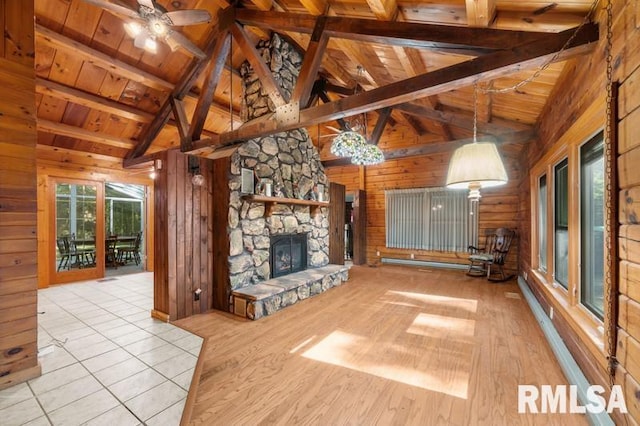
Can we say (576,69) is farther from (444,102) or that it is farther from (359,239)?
(359,239)

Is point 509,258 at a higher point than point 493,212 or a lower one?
lower

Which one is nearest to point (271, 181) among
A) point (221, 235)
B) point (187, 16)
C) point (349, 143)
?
point (221, 235)

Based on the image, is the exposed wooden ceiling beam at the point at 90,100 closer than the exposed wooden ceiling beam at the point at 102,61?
No

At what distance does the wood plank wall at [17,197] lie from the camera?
6.65 feet

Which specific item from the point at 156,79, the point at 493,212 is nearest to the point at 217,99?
the point at 156,79

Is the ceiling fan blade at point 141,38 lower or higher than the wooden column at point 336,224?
higher

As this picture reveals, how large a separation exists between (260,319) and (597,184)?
3631mm

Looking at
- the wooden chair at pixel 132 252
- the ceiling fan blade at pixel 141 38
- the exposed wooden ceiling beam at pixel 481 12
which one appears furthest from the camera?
the wooden chair at pixel 132 252

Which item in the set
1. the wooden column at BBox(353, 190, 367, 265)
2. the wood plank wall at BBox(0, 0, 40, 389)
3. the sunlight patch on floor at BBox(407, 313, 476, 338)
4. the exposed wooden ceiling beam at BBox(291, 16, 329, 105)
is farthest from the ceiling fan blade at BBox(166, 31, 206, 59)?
the wooden column at BBox(353, 190, 367, 265)

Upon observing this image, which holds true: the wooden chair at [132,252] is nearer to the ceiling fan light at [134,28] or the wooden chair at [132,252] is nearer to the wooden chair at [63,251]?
the wooden chair at [63,251]

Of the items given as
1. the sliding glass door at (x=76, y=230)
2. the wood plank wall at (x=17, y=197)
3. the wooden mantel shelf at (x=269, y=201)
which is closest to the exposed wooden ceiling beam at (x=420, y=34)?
the wooden mantel shelf at (x=269, y=201)

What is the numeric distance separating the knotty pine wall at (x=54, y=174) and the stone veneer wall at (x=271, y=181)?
141 inches

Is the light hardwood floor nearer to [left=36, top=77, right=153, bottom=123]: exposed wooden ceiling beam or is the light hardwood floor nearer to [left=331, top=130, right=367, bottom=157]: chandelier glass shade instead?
[left=331, top=130, right=367, bottom=157]: chandelier glass shade

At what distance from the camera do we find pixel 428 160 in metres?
6.85
